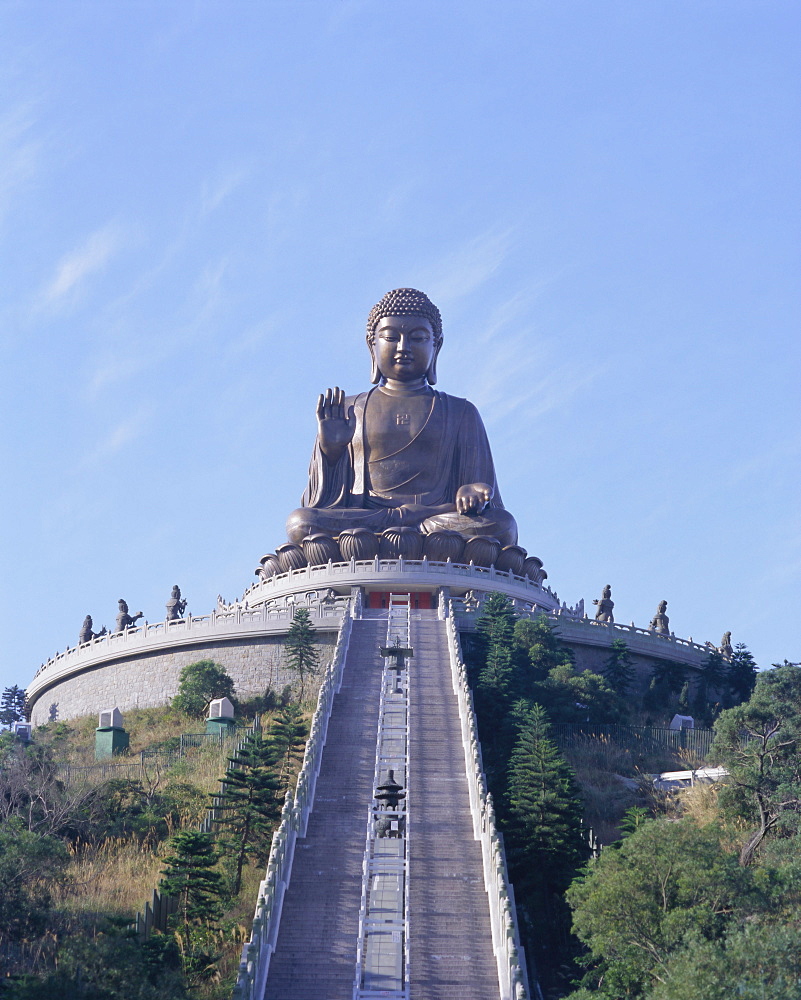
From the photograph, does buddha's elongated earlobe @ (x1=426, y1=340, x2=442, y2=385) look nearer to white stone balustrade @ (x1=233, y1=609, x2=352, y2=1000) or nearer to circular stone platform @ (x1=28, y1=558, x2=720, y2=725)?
circular stone platform @ (x1=28, y1=558, x2=720, y2=725)

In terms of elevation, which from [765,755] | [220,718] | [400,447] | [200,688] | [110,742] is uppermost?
[400,447]

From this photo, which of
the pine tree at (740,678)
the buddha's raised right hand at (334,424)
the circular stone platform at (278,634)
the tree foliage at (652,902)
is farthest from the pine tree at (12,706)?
the tree foliage at (652,902)

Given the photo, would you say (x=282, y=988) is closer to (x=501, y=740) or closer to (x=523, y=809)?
(x=523, y=809)

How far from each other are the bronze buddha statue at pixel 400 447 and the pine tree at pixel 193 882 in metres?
19.0

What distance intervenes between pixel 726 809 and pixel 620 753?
6.16 m

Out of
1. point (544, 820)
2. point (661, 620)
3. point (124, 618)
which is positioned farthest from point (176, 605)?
point (544, 820)

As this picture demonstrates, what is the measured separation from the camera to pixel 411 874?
57.4 ft

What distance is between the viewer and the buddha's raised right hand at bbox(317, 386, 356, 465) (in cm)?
3934

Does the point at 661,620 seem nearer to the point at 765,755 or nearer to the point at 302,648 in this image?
the point at 302,648

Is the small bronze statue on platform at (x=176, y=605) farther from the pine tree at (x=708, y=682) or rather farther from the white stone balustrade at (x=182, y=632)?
the pine tree at (x=708, y=682)

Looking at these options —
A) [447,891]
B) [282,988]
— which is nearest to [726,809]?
[447,891]

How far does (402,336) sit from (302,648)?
13.0 m

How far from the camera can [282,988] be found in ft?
49.8

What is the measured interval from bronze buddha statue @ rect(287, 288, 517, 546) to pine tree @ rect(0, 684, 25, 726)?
26.9ft
